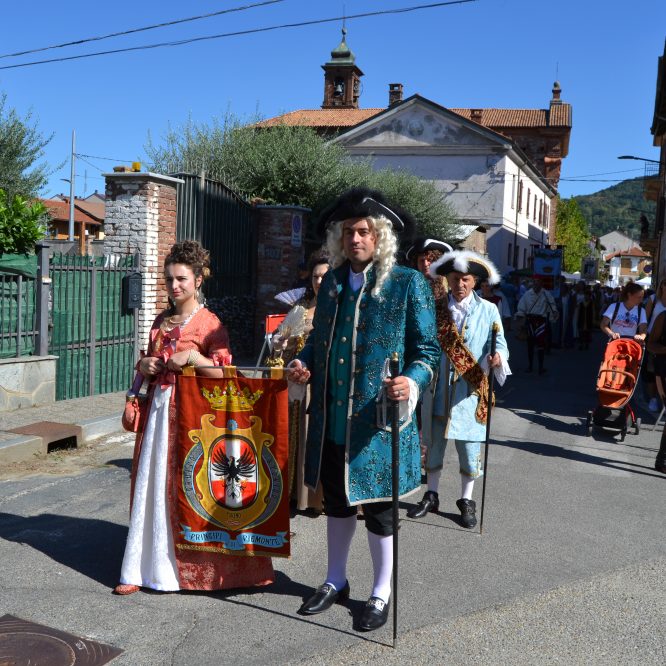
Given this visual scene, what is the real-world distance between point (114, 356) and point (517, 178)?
1372 inches

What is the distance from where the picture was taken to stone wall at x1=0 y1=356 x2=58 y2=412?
8.91 metres

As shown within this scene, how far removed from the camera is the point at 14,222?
9.27m

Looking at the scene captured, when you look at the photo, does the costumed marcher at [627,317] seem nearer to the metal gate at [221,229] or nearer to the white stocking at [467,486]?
the white stocking at [467,486]

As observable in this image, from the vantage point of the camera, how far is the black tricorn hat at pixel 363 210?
→ 3861 mm

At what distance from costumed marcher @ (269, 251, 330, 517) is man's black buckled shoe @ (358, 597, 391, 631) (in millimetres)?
A: 1759

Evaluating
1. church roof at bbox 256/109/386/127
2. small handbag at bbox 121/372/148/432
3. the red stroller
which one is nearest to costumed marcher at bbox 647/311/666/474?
the red stroller

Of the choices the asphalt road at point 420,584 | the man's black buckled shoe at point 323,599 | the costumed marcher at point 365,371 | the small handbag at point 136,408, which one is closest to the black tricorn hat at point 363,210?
the costumed marcher at point 365,371

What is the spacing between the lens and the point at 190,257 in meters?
4.33

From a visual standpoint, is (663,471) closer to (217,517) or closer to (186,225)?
(217,517)

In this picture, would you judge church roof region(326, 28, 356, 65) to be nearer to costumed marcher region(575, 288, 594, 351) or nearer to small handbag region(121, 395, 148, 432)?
costumed marcher region(575, 288, 594, 351)

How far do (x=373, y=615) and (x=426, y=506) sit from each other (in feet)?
6.63

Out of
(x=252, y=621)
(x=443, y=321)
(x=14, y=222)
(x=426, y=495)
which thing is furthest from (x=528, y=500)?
(x=14, y=222)

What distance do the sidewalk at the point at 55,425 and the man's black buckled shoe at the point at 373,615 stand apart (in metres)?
4.37

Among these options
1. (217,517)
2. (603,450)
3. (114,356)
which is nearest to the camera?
(217,517)
